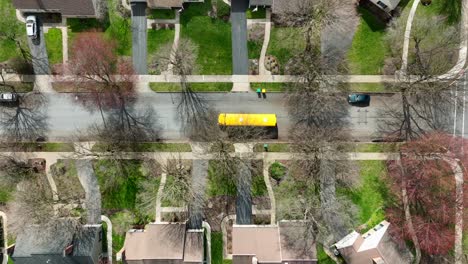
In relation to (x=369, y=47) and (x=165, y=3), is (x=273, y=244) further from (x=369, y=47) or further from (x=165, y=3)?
(x=165, y=3)

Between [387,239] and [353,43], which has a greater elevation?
[353,43]

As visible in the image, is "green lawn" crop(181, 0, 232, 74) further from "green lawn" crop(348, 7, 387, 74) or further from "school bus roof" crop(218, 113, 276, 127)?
"green lawn" crop(348, 7, 387, 74)

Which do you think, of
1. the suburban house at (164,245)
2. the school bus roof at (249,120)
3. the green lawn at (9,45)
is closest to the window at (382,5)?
the school bus roof at (249,120)

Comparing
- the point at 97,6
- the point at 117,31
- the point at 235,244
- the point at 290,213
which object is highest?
the point at 97,6

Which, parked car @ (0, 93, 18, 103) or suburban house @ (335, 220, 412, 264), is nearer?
suburban house @ (335, 220, 412, 264)

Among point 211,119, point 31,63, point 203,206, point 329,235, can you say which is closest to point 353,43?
point 211,119

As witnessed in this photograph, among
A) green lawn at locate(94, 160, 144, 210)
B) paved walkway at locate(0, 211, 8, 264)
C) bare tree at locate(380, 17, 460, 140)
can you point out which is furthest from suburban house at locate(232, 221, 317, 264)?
paved walkway at locate(0, 211, 8, 264)

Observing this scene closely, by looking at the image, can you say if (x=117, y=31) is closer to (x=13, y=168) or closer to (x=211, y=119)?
(x=211, y=119)
